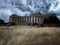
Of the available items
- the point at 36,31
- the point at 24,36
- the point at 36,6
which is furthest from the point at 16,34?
the point at 36,6

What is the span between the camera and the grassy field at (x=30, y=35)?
323 cm

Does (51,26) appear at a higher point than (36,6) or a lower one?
lower

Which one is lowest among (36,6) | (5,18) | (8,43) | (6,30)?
(8,43)

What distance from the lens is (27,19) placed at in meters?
3.43

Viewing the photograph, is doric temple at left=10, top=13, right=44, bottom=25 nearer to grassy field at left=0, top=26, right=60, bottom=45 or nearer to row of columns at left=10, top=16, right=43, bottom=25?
row of columns at left=10, top=16, right=43, bottom=25

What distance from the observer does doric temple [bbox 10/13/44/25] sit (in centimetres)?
338

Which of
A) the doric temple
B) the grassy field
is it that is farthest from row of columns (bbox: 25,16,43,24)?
the grassy field

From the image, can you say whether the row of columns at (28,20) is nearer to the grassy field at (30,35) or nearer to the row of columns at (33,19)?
the row of columns at (33,19)

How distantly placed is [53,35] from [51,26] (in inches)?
7.6

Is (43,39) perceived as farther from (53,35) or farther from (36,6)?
(36,6)

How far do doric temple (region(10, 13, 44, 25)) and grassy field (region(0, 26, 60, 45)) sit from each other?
0.42 feet

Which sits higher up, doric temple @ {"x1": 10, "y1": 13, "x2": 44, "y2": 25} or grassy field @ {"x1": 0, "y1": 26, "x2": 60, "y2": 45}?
doric temple @ {"x1": 10, "y1": 13, "x2": 44, "y2": 25}

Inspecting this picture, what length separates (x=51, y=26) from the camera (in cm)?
334

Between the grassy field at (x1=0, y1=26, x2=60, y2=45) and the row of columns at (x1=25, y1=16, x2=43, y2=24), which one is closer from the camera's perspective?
the grassy field at (x1=0, y1=26, x2=60, y2=45)
